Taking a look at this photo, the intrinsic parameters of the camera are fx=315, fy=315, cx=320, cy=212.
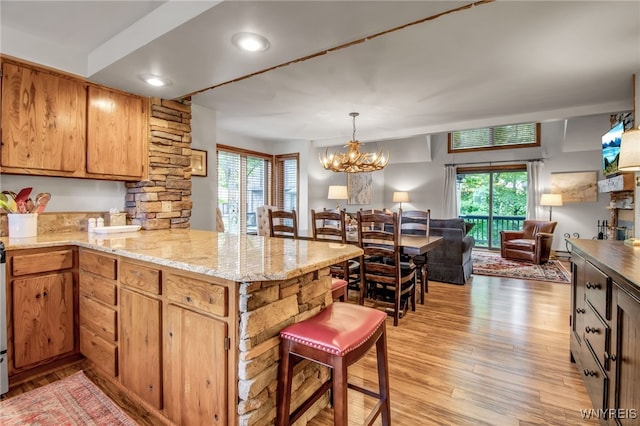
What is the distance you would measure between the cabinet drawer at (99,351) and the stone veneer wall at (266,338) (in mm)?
1108

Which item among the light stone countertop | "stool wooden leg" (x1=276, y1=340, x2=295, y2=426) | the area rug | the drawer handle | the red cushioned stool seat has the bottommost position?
the area rug

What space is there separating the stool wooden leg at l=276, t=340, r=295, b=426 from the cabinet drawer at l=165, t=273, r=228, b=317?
1.02 ft

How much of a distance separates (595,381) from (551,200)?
6.02 meters

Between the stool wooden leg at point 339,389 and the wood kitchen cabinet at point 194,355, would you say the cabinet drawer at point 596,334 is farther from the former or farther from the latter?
the wood kitchen cabinet at point 194,355

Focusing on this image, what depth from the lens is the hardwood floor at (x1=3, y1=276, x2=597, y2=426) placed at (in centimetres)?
177

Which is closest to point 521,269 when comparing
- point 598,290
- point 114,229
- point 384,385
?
point 598,290

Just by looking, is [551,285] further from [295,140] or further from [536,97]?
[295,140]

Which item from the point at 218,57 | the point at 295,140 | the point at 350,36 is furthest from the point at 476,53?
the point at 295,140

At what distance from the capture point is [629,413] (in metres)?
1.19

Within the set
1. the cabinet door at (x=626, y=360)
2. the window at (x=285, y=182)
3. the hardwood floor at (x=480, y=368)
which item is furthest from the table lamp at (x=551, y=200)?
the cabinet door at (x=626, y=360)

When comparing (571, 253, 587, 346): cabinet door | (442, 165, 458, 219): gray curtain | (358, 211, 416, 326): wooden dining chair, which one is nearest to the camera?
(571, 253, 587, 346): cabinet door

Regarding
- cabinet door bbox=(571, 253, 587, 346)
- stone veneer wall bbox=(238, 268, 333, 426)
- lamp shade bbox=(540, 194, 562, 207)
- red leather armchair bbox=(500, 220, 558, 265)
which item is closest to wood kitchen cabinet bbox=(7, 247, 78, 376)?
stone veneer wall bbox=(238, 268, 333, 426)

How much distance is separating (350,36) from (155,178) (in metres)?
2.24

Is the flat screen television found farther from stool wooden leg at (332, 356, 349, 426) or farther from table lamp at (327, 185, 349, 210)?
stool wooden leg at (332, 356, 349, 426)
